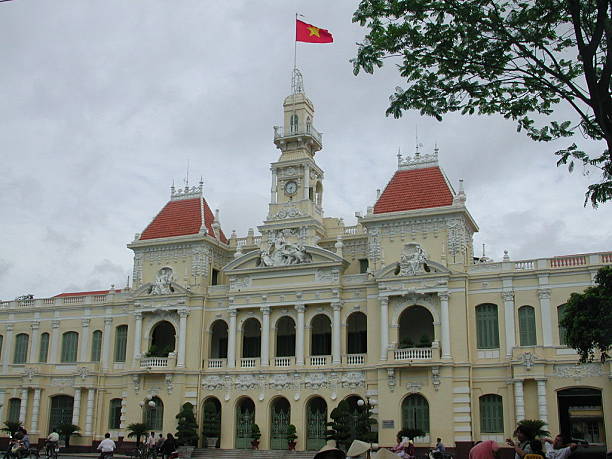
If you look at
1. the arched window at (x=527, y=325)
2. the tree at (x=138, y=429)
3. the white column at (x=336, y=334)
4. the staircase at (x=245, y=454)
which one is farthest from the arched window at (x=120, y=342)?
the arched window at (x=527, y=325)

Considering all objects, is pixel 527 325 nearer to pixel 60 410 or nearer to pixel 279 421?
pixel 279 421

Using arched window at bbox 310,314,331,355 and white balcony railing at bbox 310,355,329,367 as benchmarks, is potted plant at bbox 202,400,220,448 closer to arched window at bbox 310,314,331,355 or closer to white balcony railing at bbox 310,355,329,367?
white balcony railing at bbox 310,355,329,367

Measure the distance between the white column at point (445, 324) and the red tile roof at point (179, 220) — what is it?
15848 mm

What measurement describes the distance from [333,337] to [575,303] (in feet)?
59.8

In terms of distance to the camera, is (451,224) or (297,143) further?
(297,143)

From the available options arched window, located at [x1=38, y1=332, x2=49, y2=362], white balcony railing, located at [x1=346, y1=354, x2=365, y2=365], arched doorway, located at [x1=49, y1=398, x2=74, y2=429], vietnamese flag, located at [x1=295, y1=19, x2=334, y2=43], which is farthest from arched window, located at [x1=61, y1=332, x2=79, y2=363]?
vietnamese flag, located at [x1=295, y1=19, x2=334, y2=43]

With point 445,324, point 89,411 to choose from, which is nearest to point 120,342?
point 89,411

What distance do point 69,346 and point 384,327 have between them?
852 inches

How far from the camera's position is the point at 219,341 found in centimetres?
4588

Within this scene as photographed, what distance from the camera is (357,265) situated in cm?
4319

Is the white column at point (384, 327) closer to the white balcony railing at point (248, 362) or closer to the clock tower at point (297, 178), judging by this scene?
the clock tower at point (297, 178)

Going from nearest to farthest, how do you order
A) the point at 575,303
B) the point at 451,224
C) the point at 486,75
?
the point at 486,75 → the point at 575,303 → the point at 451,224

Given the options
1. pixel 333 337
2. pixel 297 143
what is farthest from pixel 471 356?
pixel 297 143

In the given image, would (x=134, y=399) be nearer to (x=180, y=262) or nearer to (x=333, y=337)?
(x=180, y=262)
